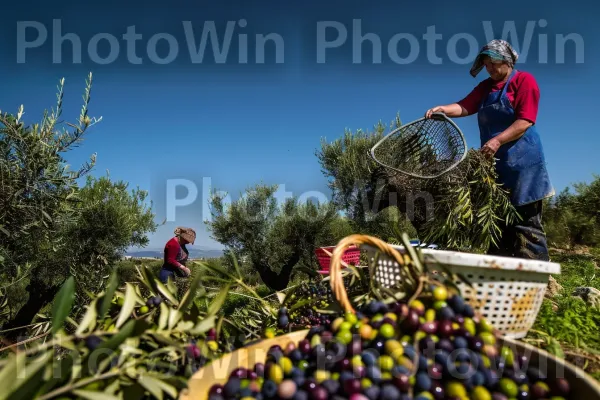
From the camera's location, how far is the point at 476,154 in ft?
11.4

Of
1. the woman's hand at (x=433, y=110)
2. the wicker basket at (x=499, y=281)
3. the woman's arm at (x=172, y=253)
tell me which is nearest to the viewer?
the wicker basket at (x=499, y=281)

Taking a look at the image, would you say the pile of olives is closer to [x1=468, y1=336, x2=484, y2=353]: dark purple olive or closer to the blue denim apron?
[x1=468, y1=336, x2=484, y2=353]: dark purple olive

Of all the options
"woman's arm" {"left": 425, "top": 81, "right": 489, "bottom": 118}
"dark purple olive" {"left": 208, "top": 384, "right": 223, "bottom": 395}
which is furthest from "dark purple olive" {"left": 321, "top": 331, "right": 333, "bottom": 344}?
"woman's arm" {"left": 425, "top": 81, "right": 489, "bottom": 118}

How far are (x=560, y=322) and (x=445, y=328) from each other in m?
1.11

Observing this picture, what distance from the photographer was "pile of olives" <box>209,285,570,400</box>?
100 cm

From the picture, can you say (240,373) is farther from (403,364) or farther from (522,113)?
(522,113)

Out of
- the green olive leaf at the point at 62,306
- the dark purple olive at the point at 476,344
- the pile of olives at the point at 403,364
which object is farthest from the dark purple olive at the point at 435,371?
the green olive leaf at the point at 62,306

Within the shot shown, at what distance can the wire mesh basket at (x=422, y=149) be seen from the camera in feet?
11.8

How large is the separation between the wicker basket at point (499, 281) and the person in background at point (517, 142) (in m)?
1.99

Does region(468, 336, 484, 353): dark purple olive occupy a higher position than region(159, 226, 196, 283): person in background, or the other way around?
region(468, 336, 484, 353): dark purple olive

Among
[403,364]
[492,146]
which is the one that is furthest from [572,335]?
[492,146]

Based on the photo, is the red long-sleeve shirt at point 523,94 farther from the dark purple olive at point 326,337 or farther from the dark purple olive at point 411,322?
the dark purple olive at point 326,337

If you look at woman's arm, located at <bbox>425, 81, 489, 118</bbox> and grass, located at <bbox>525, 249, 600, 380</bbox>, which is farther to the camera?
woman's arm, located at <bbox>425, 81, 489, 118</bbox>

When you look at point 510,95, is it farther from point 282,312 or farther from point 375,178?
point 282,312
